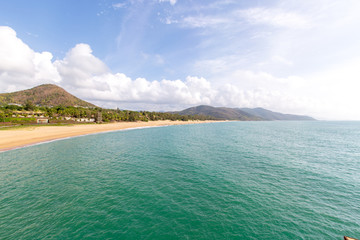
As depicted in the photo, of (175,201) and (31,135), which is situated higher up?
(31,135)

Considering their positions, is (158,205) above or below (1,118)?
below

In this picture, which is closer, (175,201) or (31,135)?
(175,201)

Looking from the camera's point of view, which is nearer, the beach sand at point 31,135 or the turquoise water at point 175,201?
the turquoise water at point 175,201

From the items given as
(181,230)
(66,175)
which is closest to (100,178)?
(66,175)

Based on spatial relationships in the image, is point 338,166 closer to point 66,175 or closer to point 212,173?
point 212,173

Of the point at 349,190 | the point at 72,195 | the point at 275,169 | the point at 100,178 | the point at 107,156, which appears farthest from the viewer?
the point at 107,156

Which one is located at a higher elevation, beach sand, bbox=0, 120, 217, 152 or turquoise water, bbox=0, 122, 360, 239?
beach sand, bbox=0, 120, 217, 152

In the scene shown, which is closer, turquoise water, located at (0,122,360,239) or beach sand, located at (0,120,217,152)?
turquoise water, located at (0,122,360,239)

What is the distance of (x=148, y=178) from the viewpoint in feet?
72.1

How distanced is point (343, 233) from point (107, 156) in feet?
130

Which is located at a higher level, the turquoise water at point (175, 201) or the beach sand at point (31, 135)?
the beach sand at point (31, 135)

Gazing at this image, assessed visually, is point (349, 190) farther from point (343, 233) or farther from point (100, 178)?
point (100, 178)

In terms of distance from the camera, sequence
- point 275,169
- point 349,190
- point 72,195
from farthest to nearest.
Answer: point 275,169
point 349,190
point 72,195

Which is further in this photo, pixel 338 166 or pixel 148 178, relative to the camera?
pixel 338 166
